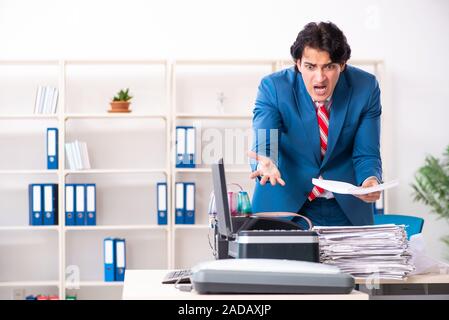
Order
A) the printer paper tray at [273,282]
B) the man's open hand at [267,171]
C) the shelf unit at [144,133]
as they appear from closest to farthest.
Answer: the printer paper tray at [273,282], the man's open hand at [267,171], the shelf unit at [144,133]

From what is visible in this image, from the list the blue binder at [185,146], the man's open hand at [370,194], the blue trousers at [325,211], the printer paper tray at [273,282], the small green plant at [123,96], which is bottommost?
the printer paper tray at [273,282]

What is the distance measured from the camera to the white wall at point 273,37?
17.4 ft

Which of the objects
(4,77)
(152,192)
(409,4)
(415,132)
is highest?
(409,4)

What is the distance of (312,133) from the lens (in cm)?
249

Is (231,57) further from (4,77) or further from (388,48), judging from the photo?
(4,77)

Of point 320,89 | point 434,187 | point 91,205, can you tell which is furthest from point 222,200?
point 434,187

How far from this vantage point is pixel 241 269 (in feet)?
4.91

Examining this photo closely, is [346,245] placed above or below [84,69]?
below

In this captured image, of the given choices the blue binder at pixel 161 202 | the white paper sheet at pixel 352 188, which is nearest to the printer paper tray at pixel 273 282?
the white paper sheet at pixel 352 188

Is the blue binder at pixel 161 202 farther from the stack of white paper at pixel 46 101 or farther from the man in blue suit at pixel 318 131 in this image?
the man in blue suit at pixel 318 131

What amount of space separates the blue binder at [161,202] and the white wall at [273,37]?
3.13ft
